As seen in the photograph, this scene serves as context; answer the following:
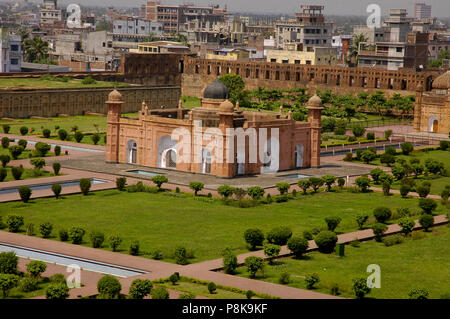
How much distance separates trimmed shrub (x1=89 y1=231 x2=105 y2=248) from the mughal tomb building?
1490 centimetres

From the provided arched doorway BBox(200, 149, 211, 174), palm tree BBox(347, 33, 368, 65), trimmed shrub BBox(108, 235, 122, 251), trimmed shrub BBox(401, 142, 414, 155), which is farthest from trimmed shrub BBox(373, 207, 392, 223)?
palm tree BBox(347, 33, 368, 65)

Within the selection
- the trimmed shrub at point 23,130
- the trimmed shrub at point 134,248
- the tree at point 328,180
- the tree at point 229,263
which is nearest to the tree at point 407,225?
the tree at point 229,263

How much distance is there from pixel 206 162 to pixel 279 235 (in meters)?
15.1

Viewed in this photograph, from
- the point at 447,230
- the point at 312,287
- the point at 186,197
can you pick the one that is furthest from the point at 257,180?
the point at 312,287

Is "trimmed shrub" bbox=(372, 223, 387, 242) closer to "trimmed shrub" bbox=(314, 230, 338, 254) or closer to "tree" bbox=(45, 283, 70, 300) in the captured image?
"trimmed shrub" bbox=(314, 230, 338, 254)

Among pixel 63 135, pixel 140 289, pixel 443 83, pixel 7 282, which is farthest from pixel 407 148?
pixel 7 282

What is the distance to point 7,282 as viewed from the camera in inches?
934

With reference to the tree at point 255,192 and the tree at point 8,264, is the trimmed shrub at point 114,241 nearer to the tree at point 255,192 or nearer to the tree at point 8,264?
the tree at point 8,264

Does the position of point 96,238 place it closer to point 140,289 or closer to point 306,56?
point 140,289

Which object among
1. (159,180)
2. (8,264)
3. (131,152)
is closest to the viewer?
(8,264)

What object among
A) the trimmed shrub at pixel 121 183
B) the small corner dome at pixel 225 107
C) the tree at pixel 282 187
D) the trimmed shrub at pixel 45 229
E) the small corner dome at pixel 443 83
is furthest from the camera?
the small corner dome at pixel 443 83

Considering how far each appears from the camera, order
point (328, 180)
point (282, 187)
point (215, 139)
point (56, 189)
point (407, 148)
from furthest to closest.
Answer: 1. point (407, 148)
2. point (215, 139)
3. point (328, 180)
4. point (282, 187)
5. point (56, 189)

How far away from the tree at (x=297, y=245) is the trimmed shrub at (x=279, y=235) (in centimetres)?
114

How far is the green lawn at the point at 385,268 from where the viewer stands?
25.8 m
